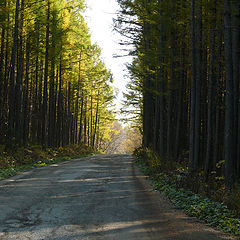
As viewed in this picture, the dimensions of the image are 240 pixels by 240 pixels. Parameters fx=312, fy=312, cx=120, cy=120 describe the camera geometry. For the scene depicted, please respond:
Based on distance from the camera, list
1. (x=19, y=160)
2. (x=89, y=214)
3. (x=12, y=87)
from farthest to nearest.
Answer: (x=12, y=87) < (x=19, y=160) < (x=89, y=214)

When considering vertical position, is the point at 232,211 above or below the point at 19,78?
below

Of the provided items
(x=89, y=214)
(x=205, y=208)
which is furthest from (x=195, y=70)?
(x=89, y=214)

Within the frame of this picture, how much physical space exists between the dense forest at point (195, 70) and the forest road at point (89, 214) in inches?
140

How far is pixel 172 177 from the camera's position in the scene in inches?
438

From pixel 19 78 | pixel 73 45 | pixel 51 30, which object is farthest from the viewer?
pixel 73 45

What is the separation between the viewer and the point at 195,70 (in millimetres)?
14898

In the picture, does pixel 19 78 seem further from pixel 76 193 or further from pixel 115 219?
pixel 115 219

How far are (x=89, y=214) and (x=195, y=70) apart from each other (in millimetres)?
10222

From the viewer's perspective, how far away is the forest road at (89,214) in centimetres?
535

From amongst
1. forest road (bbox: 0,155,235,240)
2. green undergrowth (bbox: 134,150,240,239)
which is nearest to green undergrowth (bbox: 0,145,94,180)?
forest road (bbox: 0,155,235,240)

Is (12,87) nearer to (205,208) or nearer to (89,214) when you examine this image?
(89,214)

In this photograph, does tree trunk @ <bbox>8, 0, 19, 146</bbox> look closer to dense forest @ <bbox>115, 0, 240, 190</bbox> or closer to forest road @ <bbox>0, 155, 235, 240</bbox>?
dense forest @ <bbox>115, 0, 240, 190</bbox>

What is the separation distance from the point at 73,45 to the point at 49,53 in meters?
3.75

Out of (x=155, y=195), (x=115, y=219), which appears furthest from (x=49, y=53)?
(x=115, y=219)
